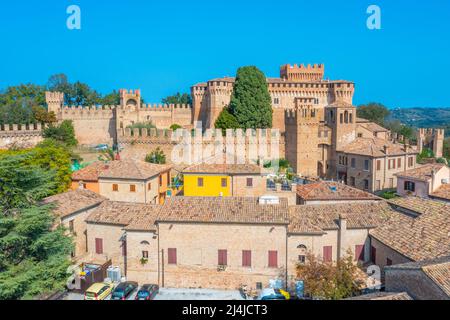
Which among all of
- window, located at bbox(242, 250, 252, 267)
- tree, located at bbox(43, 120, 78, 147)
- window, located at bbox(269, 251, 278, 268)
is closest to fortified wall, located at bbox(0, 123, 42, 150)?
tree, located at bbox(43, 120, 78, 147)

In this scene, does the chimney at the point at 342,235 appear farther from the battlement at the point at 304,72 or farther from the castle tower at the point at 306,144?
the battlement at the point at 304,72

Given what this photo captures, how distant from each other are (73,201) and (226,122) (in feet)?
74.1

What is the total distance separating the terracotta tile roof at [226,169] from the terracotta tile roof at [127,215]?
20.9ft

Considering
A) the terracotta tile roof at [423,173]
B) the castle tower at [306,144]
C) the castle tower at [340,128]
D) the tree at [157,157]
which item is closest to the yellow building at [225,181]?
the tree at [157,157]

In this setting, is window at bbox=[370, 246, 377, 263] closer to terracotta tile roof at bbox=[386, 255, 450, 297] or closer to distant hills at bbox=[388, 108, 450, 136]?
terracotta tile roof at bbox=[386, 255, 450, 297]

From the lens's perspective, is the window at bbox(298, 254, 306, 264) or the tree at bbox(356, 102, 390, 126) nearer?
the window at bbox(298, 254, 306, 264)

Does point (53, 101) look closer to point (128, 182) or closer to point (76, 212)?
point (128, 182)

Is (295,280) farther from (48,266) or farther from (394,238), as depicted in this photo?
(48,266)

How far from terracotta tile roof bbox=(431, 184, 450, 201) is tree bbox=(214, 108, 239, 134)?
21.6 metres

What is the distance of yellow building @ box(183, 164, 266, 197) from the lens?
92.8 feet

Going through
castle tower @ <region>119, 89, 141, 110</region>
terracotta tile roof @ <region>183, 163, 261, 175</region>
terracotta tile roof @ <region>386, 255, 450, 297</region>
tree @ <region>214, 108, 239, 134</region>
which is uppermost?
castle tower @ <region>119, 89, 141, 110</region>

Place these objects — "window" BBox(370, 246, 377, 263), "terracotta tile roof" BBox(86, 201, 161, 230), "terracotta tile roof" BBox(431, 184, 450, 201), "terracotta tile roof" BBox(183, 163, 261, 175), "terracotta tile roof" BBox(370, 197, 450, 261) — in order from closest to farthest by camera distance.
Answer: "terracotta tile roof" BBox(370, 197, 450, 261) → "window" BBox(370, 246, 377, 263) → "terracotta tile roof" BBox(86, 201, 161, 230) → "terracotta tile roof" BBox(431, 184, 450, 201) → "terracotta tile roof" BBox(183, 163, 261, 175)

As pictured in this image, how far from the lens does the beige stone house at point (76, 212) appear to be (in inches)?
888
